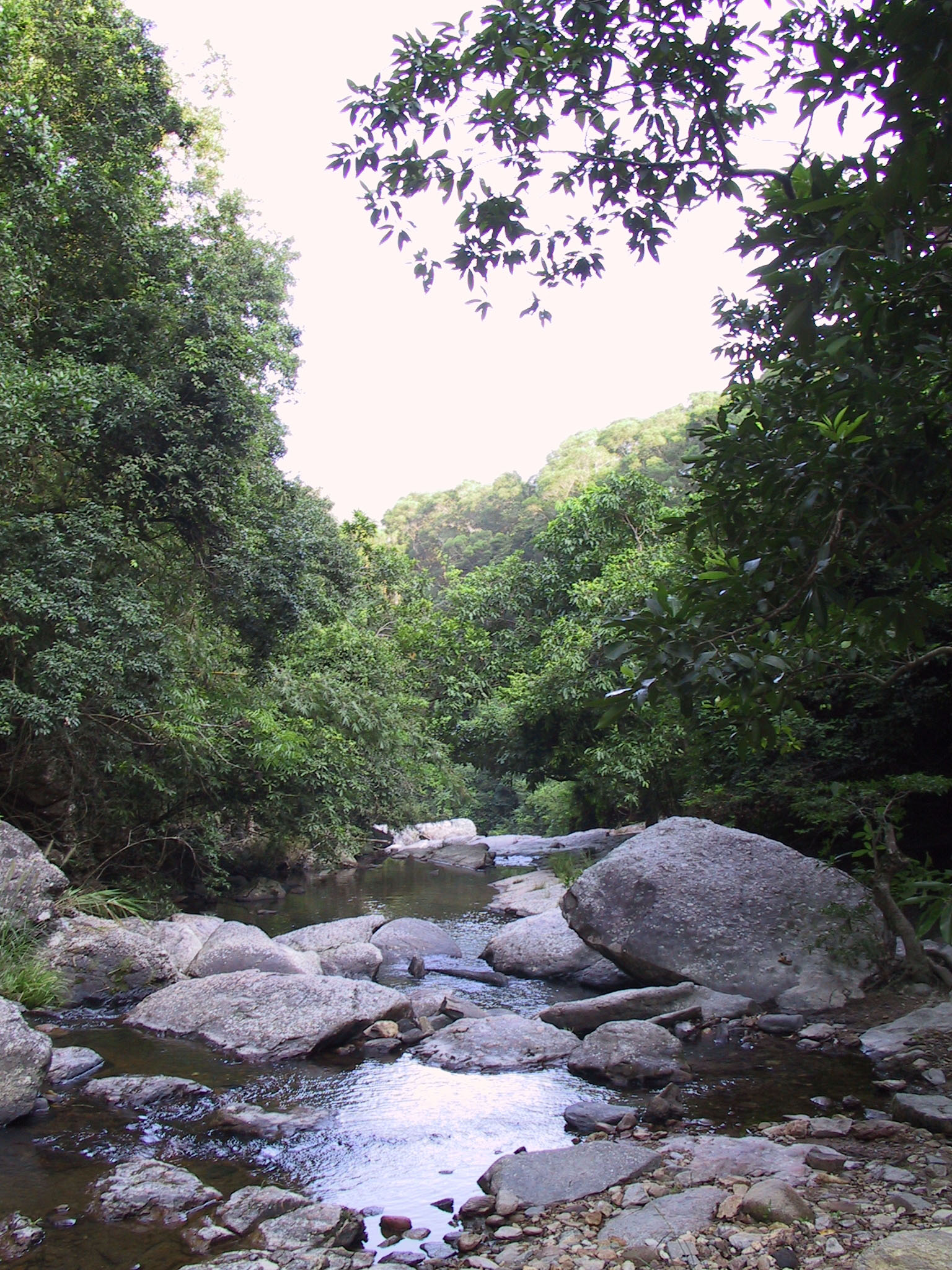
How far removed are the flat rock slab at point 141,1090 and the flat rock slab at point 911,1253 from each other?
4.37 m

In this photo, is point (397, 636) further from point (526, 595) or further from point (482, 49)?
point (482, 49)

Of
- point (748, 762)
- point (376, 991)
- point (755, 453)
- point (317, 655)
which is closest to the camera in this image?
point (755, 453)

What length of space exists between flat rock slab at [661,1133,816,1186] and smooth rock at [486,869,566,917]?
775cm

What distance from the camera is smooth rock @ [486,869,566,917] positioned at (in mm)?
13648

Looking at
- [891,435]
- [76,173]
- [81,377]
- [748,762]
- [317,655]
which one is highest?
[76,173]

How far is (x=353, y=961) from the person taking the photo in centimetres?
948

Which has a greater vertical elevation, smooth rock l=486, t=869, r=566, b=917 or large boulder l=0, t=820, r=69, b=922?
large boulder l=0, t=820, r=69, b=922

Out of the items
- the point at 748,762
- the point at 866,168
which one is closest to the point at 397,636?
the point at 748,762

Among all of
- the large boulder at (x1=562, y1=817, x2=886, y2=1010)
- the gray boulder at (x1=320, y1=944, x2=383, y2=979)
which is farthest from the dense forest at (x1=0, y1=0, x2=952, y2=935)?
the gray boulder at (x1=320, y1=944, x2=383, y2=979)

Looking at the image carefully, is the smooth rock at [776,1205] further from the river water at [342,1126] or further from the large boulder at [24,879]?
the large boulder at [24,879]

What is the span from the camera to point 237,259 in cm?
1535

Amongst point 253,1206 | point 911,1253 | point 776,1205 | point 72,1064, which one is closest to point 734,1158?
point 776,1205

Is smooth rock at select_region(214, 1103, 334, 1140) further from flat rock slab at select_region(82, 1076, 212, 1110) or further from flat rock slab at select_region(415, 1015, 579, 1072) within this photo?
flat rock slab at select_region(415, 1015, 579, 1072)

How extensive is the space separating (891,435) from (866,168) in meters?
0.94
